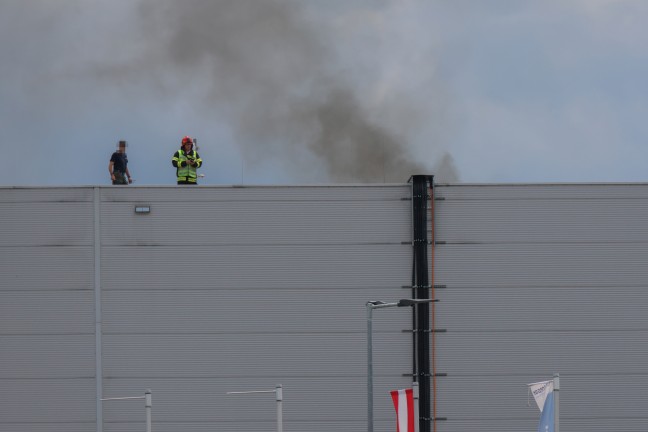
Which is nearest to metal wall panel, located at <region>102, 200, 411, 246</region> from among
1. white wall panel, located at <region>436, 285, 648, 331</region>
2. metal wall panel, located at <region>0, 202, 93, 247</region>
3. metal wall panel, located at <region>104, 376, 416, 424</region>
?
metal wall panel, located at <region>0, 202, 93, 247</region>

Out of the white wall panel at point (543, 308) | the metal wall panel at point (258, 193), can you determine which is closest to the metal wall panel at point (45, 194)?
the metal wall panel at point (258, 193)

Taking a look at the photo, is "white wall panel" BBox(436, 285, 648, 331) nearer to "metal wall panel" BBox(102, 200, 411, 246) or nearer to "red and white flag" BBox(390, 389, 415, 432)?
"metal wall panel" BBox(102, 200, 411, 246)

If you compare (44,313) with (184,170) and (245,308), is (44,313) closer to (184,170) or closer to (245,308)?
(245,308)

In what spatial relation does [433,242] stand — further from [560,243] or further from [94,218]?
[94,218]

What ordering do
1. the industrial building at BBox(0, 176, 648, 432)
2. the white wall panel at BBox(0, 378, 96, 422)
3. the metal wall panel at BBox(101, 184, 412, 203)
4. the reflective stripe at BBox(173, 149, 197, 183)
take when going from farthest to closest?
the reflective stripe at BBox(173, 149, 197, 183), the metal wall panel at BBox(101, 184, 412, 203), the industrial building at BBox(0, 176, 648, 432), the white wall panel at BBox(0, 378, 96, 422)

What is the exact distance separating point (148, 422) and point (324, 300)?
5.41 metres

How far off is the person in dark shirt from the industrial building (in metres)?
2.19

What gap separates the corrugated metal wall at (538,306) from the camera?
30.7 metres

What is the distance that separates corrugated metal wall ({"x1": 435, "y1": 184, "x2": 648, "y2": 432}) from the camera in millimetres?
30703

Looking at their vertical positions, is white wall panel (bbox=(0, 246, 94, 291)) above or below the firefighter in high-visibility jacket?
below

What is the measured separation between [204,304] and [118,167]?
4.99 metres

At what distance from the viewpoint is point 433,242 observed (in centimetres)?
3077

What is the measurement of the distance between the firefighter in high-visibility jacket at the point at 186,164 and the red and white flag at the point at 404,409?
8.90m

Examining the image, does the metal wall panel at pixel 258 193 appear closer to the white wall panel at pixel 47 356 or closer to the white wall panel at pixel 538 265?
the white wall panel at pixel 538 265
